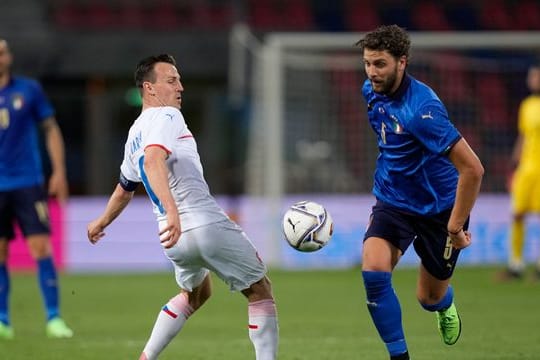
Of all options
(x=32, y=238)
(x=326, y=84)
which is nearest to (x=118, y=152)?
(x=326, y=84)

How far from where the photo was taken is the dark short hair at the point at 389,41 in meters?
6.50

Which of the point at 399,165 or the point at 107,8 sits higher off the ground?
the point at 399,165

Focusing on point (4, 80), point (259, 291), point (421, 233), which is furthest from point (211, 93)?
point (259, 291)

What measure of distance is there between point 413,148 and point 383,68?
54 cm

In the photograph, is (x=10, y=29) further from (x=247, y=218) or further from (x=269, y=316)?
(x=269, y=316)

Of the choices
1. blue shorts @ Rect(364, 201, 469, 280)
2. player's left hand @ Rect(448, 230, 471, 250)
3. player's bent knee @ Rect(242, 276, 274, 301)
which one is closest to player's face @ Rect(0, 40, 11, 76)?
blue shorts @ Rect(364, 201, 469, 280)

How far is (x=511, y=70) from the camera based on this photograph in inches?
690

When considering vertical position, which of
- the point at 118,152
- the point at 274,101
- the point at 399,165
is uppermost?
the point at 399,165

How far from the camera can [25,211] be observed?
9.33m

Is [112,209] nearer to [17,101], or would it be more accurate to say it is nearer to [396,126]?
[396,126]

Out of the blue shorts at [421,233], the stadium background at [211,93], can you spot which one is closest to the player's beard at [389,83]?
the blue shorts at [421,233]

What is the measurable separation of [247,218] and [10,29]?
944 centimetres

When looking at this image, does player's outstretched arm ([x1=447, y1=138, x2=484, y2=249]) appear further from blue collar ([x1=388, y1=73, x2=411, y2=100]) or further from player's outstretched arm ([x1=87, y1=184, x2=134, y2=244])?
player's outstretched arm ([x1=87, y1=184, x2=134, y2=244])

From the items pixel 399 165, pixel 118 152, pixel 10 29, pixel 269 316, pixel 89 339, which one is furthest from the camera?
pixel 10 29
